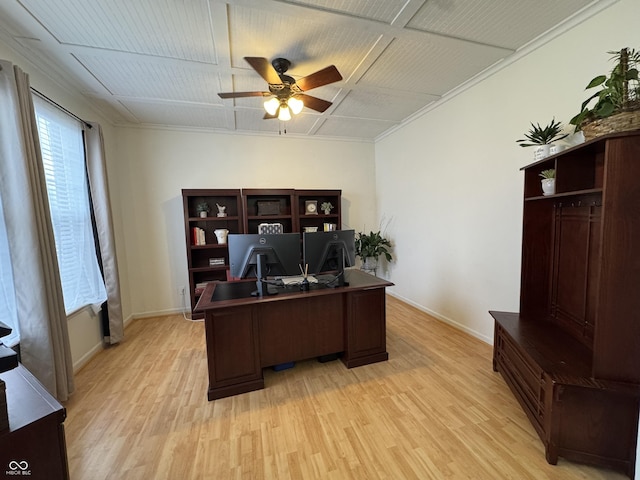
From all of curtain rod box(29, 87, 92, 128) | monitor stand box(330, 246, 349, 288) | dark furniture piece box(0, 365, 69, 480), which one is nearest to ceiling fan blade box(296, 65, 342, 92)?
monitor stand box(330, 246, 349, 288)

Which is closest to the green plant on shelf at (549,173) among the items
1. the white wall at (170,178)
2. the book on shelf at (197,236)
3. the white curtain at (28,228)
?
the white wall at (170,178)

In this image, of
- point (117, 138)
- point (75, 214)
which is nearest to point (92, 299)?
point (75, 214)

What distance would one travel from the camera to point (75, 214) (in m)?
2.60

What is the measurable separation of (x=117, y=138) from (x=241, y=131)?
1.68 metres

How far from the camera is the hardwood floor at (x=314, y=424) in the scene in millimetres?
1438

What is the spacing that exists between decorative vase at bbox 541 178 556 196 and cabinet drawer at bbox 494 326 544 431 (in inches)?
Result: 43.2

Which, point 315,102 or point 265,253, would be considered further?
point 315,102

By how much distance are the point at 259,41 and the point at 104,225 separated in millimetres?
2524

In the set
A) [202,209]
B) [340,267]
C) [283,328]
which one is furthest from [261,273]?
[202,209]

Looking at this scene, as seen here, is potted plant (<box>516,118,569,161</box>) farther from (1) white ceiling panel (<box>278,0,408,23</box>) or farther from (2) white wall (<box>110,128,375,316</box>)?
(2) white wall (<box>110,128,375,316</box>)

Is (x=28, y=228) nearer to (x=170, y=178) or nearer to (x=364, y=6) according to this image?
(x=170, y=178)

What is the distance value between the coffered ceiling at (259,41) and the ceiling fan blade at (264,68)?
0.71 ft

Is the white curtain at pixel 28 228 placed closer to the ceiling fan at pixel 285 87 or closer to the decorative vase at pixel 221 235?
the ceiling fan at pixel 285 87

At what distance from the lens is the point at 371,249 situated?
4.29 metres
